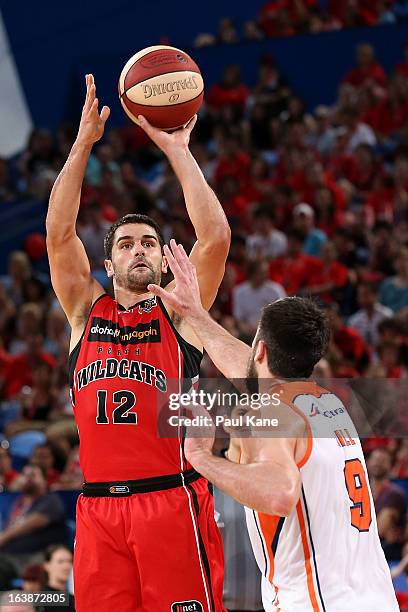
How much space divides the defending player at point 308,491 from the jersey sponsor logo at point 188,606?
2.53 feet

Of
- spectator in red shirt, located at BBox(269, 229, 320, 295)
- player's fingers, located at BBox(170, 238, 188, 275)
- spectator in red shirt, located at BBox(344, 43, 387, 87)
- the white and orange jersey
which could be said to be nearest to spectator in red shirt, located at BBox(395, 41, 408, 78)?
spectator in red shirt, located at BBox(344, 43, 387, 87)

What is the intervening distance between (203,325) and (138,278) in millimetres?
892

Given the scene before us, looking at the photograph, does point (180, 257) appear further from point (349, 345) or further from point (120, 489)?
point (349, 345)

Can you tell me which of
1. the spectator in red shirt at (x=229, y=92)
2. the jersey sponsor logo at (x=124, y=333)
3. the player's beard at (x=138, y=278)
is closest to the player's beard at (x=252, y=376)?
the jersey sponsor logo at (x=124, y=333)

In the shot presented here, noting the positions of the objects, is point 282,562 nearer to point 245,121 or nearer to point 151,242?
point 151,242

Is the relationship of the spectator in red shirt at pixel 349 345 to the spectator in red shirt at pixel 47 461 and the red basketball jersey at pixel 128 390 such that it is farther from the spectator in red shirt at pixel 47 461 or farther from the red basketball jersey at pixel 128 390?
the red basketball jersey at pixel 128 390

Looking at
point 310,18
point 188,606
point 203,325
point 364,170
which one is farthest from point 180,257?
point 310,18

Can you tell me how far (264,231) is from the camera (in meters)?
12.0

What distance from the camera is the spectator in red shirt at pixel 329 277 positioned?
430 inches

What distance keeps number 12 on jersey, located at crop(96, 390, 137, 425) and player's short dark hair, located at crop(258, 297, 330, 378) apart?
1096 millimetres

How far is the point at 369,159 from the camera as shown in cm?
1290

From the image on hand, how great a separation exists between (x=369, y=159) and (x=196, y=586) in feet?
29.8

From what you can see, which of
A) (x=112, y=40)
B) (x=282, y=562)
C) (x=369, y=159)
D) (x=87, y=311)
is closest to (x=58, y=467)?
(x=87, y=311)

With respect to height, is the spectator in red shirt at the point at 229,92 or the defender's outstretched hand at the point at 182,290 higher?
the spectator in red shirt at the point at 229,92
